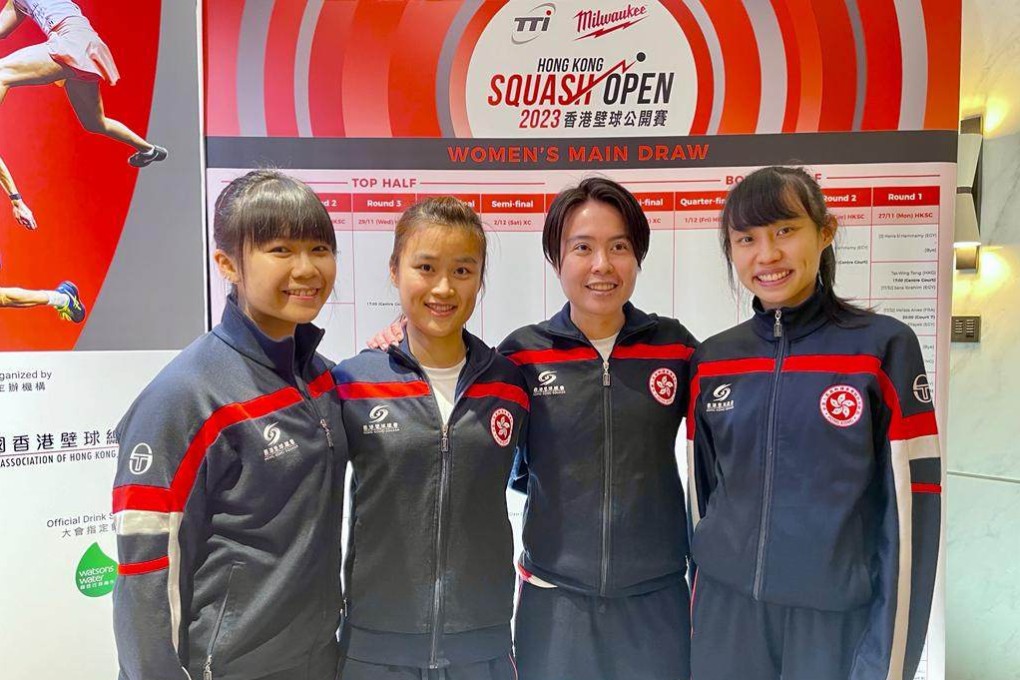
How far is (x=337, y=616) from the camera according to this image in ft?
4.20

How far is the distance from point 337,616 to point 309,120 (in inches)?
66.8

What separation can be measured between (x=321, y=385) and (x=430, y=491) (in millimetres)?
341

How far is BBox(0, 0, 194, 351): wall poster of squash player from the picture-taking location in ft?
6.31

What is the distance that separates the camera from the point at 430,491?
51.1 inches

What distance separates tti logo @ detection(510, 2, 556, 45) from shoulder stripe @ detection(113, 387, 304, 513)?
1.60 m

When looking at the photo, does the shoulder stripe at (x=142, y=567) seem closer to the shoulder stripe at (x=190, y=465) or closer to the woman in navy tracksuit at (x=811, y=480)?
the shoulder stripe at (x=190, y=465)

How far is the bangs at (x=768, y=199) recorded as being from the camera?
53.4 inches

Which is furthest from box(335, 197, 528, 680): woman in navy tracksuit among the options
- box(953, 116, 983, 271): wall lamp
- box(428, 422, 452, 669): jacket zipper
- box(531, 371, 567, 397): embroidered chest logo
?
box(953, 116, 983, 271): wall lamp

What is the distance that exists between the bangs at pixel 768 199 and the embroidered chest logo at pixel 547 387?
59 cm

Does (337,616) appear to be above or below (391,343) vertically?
below

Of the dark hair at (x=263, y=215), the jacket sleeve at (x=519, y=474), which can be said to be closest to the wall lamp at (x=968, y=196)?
the jacket sleeve at (x=519, y=474)

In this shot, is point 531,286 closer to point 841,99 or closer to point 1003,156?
point 841,99

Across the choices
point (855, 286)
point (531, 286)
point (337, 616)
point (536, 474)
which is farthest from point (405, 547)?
point (855, 286)

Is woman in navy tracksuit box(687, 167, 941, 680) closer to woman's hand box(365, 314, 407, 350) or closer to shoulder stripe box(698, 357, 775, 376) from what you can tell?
shoulder stripe box(698, 357, 775, 376)
